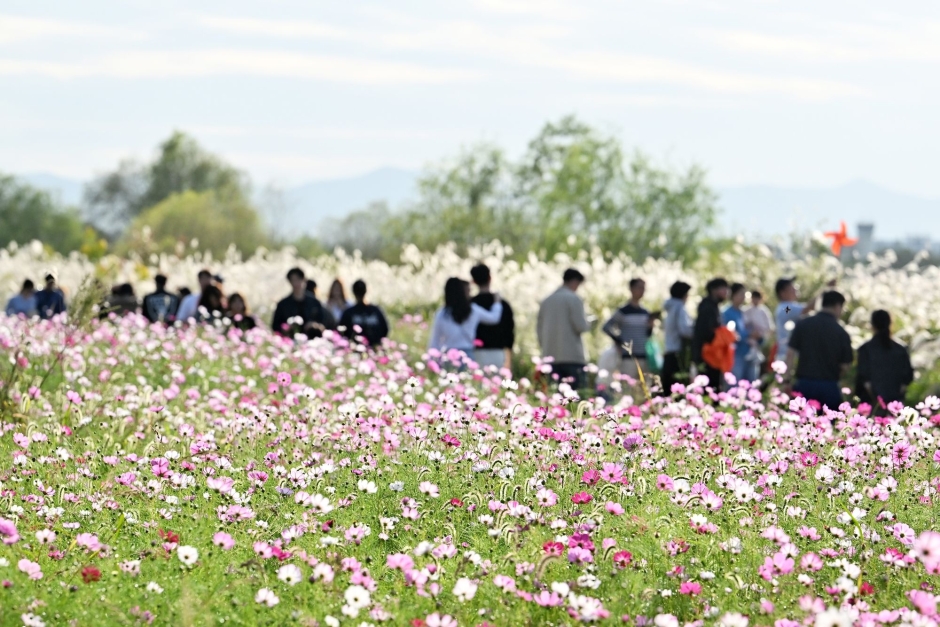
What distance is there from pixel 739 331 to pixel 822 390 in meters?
3.62

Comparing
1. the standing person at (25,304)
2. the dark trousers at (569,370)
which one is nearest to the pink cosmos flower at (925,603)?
the dark trousers at (569,370)

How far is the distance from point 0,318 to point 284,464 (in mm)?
8778

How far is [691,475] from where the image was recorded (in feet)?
20.6

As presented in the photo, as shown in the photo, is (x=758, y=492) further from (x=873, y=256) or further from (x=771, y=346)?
(x=873, y=256)

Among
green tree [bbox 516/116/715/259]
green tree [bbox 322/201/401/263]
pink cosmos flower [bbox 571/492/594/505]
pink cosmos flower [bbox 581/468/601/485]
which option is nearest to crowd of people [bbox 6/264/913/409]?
pink cosmos flower [bbox 581/468/601/485]

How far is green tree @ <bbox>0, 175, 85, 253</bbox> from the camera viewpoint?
9150cm

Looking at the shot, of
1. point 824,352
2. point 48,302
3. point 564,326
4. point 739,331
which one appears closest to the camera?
point 824,352

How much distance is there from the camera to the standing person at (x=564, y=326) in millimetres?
12297

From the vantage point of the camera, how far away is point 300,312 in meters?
13.7

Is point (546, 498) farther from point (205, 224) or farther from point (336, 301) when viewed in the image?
point (205, 224)

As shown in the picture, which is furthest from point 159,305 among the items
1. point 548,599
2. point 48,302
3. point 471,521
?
point 548,599

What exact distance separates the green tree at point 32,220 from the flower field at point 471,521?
8735 centimetres

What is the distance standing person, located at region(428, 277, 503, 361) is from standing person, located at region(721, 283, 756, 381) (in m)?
3.53

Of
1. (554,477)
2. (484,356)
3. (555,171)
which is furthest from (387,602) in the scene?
(555,171)
